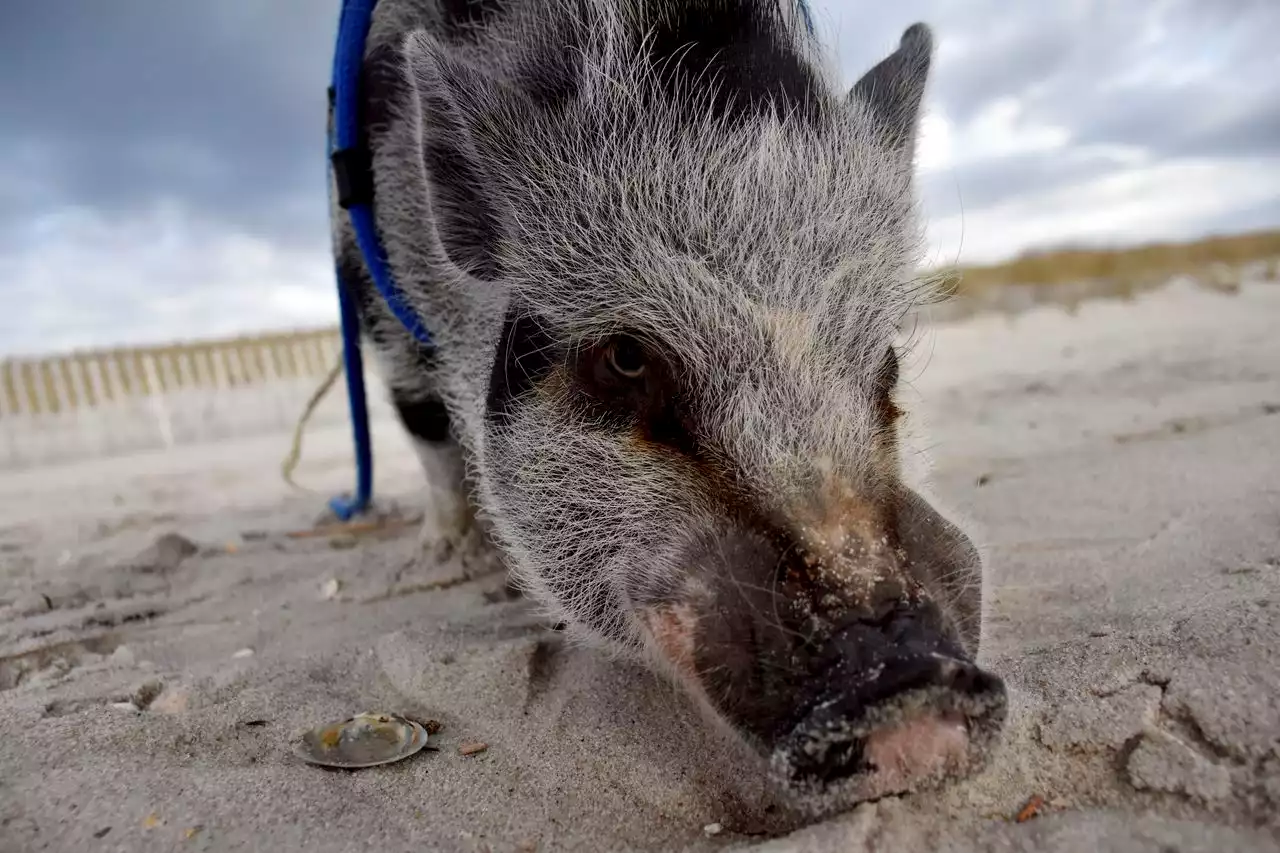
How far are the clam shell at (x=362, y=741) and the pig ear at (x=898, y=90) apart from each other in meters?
1.80

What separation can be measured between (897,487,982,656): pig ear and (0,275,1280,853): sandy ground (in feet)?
0.64

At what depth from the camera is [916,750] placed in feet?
3.80

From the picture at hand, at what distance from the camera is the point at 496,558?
10.1 ft

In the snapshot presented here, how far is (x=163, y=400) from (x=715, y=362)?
542 inches

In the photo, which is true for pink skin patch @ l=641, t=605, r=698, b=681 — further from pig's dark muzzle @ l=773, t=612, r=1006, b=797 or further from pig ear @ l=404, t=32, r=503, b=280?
pig ear @ l=404, t=32, r=503, b=280

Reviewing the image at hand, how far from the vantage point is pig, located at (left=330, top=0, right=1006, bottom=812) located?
1.21 metres

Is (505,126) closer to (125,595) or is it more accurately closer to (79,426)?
(125,595)

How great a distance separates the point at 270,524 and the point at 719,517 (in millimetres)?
3391

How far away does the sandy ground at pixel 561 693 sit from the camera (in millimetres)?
1206

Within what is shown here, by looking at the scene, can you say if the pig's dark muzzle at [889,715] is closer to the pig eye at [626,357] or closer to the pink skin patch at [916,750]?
the pink skin patch at [916,750]

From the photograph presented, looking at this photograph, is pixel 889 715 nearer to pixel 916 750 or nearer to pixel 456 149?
pixel 916 750

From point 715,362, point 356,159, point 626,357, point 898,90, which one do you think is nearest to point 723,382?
point 715,362

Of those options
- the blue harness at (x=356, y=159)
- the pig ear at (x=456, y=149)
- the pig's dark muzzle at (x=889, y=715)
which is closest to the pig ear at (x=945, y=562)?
the pig's dark muzzle at (x=889, y=715)

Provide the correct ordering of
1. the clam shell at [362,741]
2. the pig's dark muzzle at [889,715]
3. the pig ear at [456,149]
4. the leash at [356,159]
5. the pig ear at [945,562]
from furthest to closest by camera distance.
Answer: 1. the leash at [356,159]
2. the pig ear at [456,149]
3. the clam shell at [362,741]
4. the pig ear at [945,562]
5. the pig's dark muzzle at [889,715]
